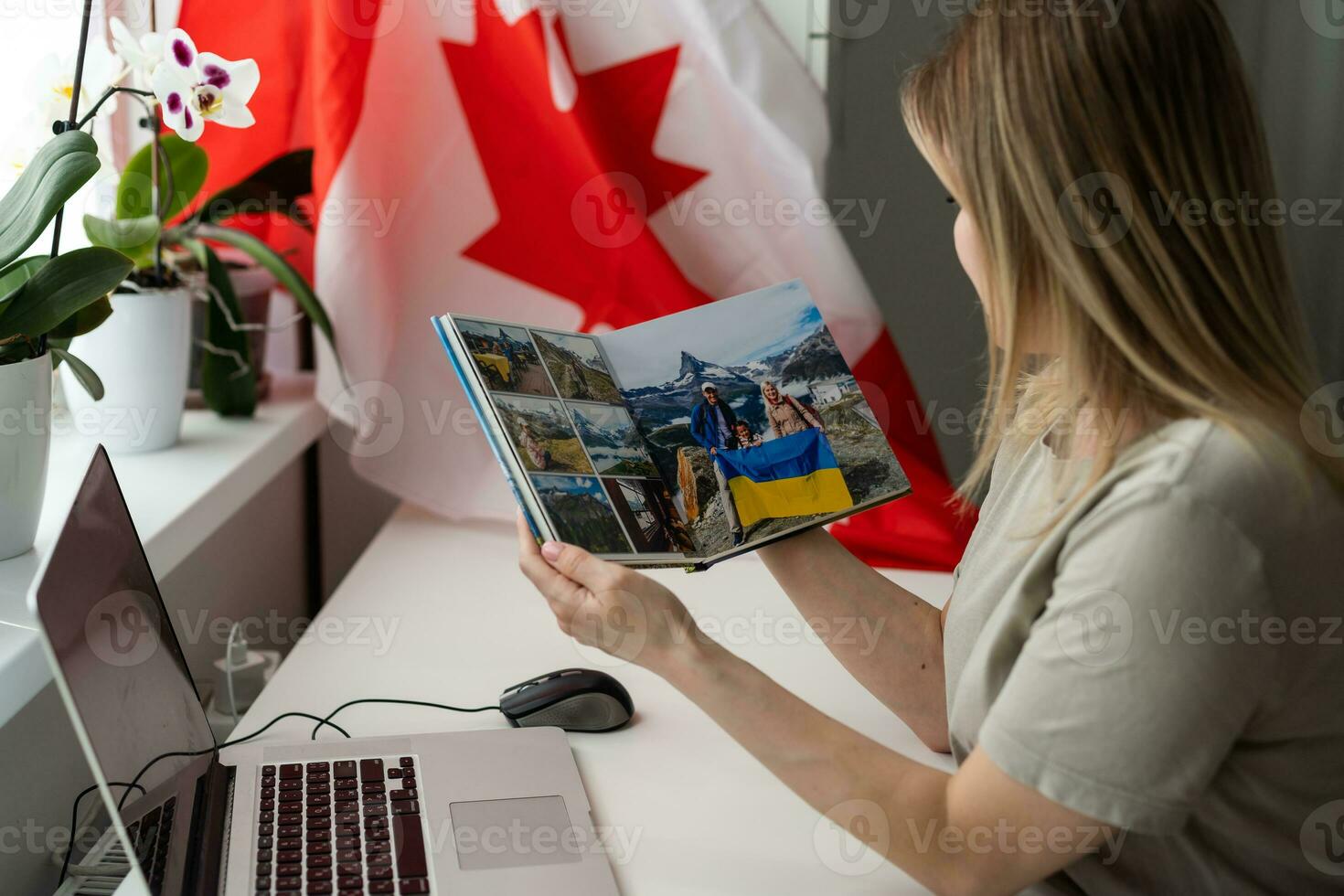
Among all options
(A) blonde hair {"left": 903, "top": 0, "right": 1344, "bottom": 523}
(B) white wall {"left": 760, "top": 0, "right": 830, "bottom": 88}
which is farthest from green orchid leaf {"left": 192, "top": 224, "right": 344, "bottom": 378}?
(A) blonde hair {"left": 903, "top": 0, "right": 1344, "bottom": 523}

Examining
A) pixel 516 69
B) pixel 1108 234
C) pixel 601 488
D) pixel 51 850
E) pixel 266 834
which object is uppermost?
pixel 516 69

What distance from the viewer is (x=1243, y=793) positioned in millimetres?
674

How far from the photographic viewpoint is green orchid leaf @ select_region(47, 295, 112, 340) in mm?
963

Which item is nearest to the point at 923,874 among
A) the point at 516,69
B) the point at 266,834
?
the point at 266,834

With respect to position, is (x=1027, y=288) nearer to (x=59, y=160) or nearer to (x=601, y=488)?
(x=601, y=488)

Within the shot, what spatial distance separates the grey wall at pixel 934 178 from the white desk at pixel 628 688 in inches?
26.5

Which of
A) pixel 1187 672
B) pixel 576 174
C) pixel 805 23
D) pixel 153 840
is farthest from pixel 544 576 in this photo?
pixel 805 23

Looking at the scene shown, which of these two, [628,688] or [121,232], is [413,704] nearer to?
[628,688]

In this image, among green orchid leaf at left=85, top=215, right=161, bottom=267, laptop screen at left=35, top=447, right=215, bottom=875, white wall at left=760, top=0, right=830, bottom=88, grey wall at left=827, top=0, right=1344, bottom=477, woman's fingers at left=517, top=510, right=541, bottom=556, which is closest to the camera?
laptop screen at left=35, top=447, right=215, bottom=875

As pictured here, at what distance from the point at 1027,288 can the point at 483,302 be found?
2.80 feet

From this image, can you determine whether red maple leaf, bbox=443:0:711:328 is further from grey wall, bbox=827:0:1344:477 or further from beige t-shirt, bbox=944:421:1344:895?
beige t-shirt, bbox=944:421:1344:895

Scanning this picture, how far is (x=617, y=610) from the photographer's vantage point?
741mm

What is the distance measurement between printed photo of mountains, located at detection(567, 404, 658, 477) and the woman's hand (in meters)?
0.08

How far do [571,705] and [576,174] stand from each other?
0.72 m
